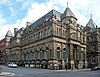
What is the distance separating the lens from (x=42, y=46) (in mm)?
57250

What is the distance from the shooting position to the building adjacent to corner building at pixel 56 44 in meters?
52.4

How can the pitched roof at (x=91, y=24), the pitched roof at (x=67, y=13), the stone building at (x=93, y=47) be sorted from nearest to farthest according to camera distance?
the pitched roof at (x=67, y=13) → the stone building at (x=93, y=47) → the pitched roof at (x=91, y=24)

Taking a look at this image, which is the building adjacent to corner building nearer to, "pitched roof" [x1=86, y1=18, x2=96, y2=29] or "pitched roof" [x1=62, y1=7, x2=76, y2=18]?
"pitched roof" [x1=62, y1=7, x2=76, y2=18]

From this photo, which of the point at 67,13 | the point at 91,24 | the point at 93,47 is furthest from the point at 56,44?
the point at 91,24

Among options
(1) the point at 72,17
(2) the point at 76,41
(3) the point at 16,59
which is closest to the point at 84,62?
(2) the point at 76,41

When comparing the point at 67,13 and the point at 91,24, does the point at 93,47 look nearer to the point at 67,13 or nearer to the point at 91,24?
the point at 91,24

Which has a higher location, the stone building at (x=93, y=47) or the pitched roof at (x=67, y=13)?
the pitched roof at (x=67, y=13)

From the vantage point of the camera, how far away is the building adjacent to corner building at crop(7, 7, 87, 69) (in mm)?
52369

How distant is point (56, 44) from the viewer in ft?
173

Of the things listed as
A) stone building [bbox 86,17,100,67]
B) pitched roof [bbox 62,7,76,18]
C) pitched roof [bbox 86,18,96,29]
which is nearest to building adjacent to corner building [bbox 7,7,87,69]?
pitched roof [bbox 62,7,76,18]

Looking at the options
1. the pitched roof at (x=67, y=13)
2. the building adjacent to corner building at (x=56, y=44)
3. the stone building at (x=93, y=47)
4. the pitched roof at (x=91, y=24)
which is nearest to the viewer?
the building adjacent to corner building at (x=56, y=44)

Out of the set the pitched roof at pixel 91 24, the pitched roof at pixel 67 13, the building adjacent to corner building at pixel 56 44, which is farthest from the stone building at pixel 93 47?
the pitched roof at pixel 67 13

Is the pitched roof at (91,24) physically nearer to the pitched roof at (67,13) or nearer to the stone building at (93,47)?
the stone building at (93,47)

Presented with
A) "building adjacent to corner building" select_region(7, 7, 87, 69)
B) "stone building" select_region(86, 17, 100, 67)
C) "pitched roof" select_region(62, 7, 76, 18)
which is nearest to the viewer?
"building adjacent to corner building" select_region(7, 7, 87, 69)
